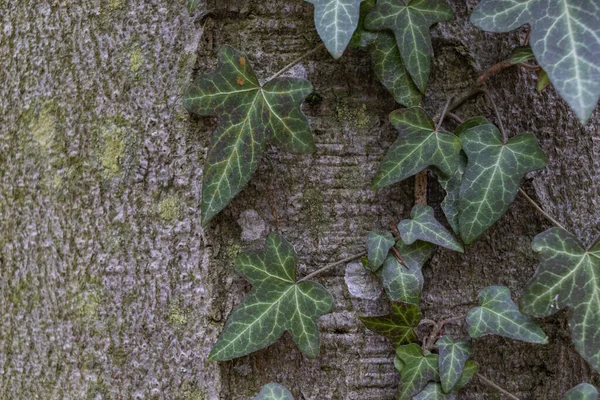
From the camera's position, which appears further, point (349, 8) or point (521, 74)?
point (521, 74)

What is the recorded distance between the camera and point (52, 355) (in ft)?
3.33

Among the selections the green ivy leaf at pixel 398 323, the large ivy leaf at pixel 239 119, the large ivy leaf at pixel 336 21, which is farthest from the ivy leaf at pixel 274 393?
the large ivy leaf at pixel 336 21

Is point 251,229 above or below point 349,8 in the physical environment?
below

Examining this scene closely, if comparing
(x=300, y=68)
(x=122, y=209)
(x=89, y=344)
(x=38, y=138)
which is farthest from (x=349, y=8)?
(x=89, y=344)

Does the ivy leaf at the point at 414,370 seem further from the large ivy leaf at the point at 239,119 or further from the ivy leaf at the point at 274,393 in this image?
the large ivy leaf at the point at 239,119

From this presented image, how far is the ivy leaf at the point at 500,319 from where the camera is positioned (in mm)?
899

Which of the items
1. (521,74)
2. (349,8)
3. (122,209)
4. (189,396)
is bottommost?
(189,396)

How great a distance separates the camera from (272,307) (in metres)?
0.94

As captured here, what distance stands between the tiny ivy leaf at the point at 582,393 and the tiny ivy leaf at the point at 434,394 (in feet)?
0.63

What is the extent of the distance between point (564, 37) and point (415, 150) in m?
0.28

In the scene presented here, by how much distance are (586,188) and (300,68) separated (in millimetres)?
568

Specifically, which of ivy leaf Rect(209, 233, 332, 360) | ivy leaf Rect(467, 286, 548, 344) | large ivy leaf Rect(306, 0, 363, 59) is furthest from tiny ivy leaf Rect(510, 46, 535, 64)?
ivy leaf Rect(209, 233, 332, 360)

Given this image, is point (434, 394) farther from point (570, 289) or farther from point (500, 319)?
point (570, 289)

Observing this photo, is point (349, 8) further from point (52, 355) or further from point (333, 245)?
point (52, 355)
